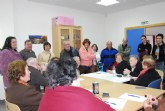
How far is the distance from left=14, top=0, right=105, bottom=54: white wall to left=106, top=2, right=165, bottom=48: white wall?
40.5 inches

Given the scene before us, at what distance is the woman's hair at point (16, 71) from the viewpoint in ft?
6.52

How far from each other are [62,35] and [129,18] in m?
2.85

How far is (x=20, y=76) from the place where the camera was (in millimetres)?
2023

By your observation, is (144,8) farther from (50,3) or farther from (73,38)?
(50,3)

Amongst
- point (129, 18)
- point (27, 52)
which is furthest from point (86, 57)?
point (129, 18)

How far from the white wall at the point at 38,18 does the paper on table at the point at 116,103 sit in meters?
3.72

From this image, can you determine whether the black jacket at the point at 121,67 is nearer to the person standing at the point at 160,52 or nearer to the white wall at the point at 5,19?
the person standing at the point at 160,52

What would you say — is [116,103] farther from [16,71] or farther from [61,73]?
[16,71]

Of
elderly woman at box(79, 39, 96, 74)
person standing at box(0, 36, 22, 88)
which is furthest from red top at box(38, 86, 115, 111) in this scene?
elderly woman at box(79, 39, 96, 74)

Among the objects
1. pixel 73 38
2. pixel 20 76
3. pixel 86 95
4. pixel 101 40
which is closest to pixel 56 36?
pixel 73 38

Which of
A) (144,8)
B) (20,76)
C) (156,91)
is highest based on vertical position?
(144,8)

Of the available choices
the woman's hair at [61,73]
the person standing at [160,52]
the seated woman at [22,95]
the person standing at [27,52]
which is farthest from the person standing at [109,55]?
the woman's hair at [61,73]

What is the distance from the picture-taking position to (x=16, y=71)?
2041mm

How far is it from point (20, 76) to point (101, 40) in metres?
5.79
